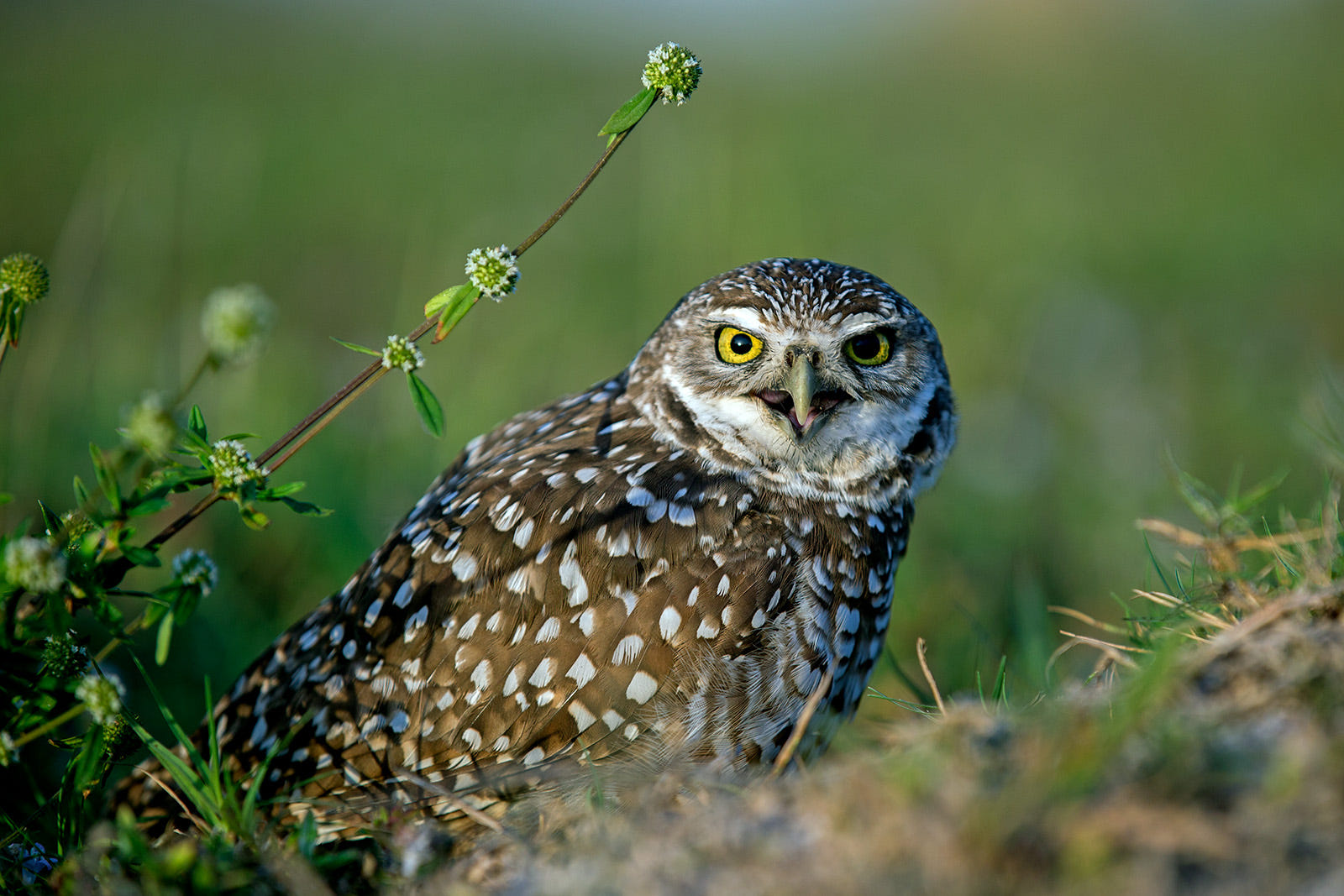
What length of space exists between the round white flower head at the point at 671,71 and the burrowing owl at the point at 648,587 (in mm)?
994

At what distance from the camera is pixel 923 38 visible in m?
17.4

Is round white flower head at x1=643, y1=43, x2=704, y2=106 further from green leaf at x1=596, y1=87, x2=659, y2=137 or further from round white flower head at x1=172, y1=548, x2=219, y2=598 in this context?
round white flower head at x1=172, y1=548, x2=219, y2=598

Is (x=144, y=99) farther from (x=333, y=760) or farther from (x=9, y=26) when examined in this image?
(x=333, y=760)

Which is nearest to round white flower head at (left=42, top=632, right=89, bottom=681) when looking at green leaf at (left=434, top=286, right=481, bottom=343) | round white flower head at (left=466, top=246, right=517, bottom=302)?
green leaf at (left=434, top=286, right=481, bottom=343)

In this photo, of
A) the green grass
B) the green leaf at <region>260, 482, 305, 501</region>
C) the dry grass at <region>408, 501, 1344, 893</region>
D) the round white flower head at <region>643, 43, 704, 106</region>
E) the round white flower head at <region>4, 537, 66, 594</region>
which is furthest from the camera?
the green grass

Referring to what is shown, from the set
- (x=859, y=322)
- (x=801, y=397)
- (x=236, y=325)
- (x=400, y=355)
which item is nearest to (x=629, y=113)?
(x=400, y=355)

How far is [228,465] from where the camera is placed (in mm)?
2098

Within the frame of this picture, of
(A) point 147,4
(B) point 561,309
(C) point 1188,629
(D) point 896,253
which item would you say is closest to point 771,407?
(C) point 1188,629

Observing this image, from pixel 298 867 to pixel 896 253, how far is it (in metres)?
7.89

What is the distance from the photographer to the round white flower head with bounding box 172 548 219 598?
206 centimetres

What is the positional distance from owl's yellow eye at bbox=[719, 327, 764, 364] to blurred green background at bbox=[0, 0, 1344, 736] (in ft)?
4.23

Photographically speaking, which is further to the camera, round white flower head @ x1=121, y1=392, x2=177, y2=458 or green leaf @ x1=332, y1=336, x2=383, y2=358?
green leaf @ x1=332, y1=336, x2=383, y2=358

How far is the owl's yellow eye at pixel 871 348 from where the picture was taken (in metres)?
3.22

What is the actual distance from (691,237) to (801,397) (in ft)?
13.3
